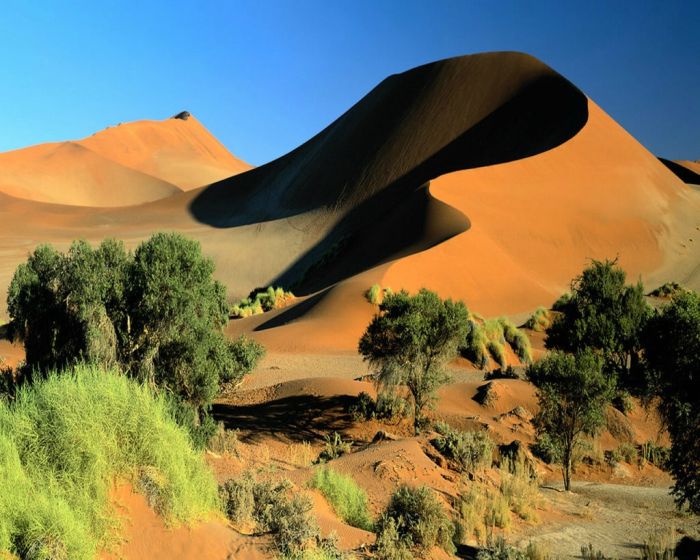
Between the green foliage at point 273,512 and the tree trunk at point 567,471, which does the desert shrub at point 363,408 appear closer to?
the tree trunk at point 567,471

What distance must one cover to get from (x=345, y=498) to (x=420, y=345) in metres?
7.44

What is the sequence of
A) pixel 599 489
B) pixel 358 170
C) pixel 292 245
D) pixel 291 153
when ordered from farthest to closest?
pixel 291 153, pixel 358 170, pixel 292 245, pixel 599 489

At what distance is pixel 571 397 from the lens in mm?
14438

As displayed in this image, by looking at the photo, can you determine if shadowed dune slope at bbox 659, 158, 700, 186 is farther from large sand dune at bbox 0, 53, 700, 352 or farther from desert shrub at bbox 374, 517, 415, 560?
desert shrub at bbox 374, 517, 415, 560

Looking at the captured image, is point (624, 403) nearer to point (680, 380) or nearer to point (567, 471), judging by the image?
point (567, 471)

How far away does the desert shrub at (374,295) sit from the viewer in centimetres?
3117

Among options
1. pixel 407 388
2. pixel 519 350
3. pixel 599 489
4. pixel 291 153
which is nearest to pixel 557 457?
pixel 599 489

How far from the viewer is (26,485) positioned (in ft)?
17.2

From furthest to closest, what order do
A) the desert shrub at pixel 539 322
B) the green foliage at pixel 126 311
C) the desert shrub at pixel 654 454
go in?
1. the desert shrub at pixel 539 322
2. the desert shrub at pixel 654 454
3. the green foliage at pixel 126 311

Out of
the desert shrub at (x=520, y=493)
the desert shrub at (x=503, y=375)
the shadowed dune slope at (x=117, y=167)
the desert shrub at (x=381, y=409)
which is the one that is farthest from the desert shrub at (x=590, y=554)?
the shadowed dune slope at (x=117, y=167)

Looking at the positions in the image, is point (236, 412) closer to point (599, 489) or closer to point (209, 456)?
point (209, 456)

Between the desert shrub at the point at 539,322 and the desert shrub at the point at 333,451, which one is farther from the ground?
the desert shrub at the point at 539,322

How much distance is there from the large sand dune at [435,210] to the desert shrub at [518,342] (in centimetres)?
625

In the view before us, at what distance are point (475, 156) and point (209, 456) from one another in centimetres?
5416
